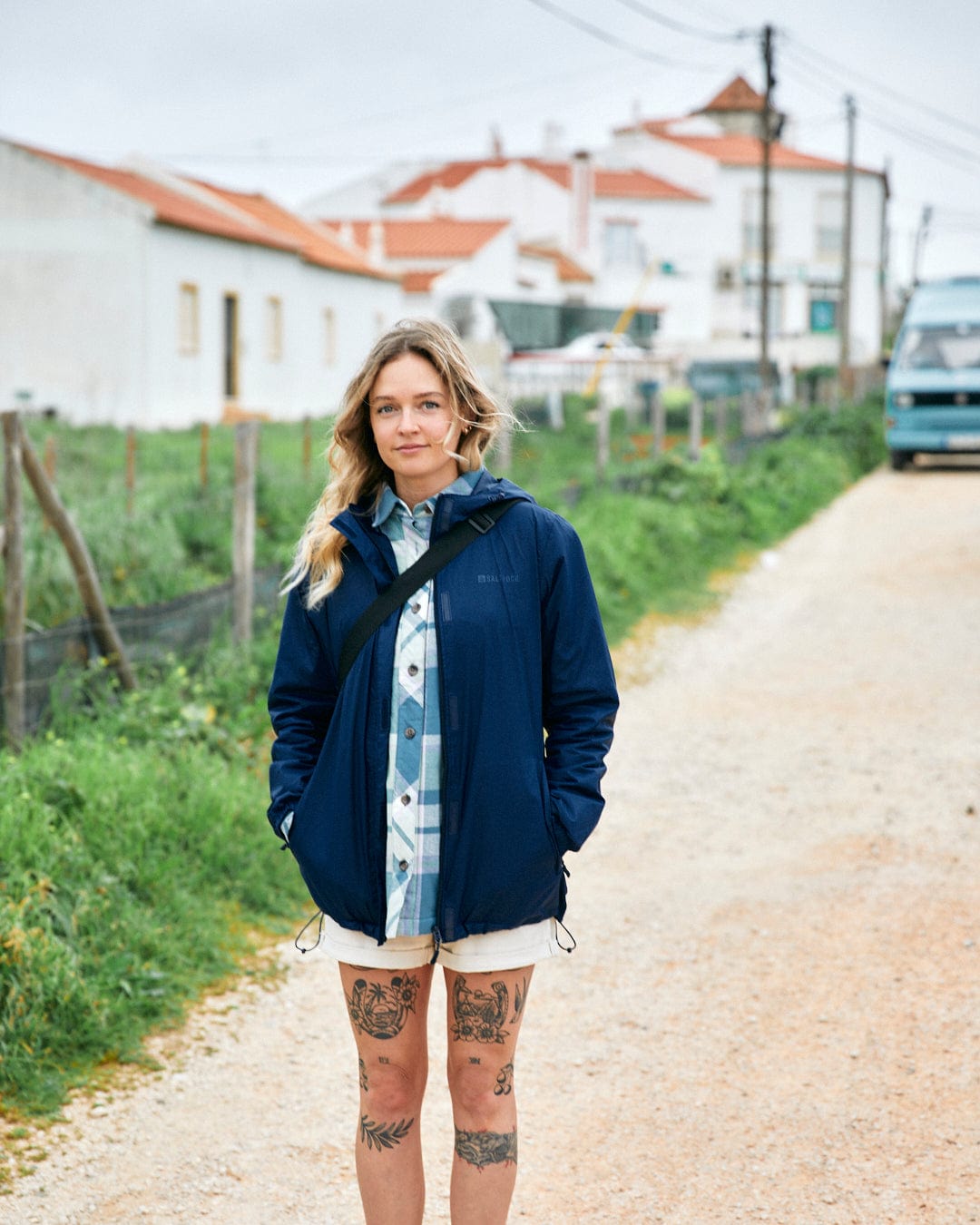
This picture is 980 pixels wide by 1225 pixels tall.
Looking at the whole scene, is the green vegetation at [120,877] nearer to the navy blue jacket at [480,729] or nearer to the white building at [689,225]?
the navy blue jacket at [480,729]

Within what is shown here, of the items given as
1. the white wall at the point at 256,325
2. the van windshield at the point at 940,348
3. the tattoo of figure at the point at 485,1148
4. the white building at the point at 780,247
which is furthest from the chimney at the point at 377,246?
the tattoo of figure at the point at 485,1148

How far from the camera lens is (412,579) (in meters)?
2.68

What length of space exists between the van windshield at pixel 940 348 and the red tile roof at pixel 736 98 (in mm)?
55487

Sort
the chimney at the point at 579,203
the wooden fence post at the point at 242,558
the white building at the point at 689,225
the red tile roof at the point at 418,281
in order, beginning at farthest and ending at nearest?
the white building at the point at 689,225
the chimney at the point at 579,203
the red tile roof at the point at 418,281
the wooden fence post at the point at 242,558

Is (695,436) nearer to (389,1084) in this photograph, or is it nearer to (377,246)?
(389,1084)

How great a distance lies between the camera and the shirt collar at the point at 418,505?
2.75 m

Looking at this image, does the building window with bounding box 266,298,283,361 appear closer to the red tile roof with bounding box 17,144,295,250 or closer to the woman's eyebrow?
the red tile roof with bounding box 17,144,295,250

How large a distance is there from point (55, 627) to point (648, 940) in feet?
9.78

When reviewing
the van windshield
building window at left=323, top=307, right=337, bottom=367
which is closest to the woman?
the van windshield

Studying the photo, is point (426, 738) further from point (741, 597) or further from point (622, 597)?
point (741, 597)

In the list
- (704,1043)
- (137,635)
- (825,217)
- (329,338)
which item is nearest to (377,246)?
(329,338)

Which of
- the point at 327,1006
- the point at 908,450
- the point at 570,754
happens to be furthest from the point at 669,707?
the point at 908,450

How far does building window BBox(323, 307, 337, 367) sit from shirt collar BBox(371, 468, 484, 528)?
33.9m

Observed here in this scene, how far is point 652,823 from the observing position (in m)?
6.84
